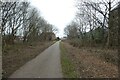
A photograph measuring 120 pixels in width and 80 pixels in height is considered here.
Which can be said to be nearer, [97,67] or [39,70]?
[39,70]

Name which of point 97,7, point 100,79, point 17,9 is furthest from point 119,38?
point 17,9

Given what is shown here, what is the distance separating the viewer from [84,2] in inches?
1484

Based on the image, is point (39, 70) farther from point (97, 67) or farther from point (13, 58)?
point (13, 58)

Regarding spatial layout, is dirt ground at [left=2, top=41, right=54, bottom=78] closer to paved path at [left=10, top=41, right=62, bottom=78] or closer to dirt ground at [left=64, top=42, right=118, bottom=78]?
paved path at [left=10, top=41, right=62, bottom=78]

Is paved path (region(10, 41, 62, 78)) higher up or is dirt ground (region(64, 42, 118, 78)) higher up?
dirt ground (region(64, 42, 118, 78))

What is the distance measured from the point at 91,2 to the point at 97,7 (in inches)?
59.7

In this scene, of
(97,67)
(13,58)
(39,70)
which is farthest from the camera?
(13,58)

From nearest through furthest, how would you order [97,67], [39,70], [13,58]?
1. [39,70]
2. [97,67]
3. [13,58]

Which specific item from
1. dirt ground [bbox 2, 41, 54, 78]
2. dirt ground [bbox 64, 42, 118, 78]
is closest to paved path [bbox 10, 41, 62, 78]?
dirt ground [bbox 2, 41, 54, 78]

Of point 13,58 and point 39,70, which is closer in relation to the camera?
point 39,70

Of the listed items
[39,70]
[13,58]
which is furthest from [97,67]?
[13,58]

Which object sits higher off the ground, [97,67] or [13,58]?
[13,58]

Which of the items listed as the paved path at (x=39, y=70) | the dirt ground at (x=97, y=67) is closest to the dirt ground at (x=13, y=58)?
the paved path at (x=39, y=70)

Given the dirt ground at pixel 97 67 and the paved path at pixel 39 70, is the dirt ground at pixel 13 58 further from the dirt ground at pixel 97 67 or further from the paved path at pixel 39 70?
the dirt ground at pixel 97 67
